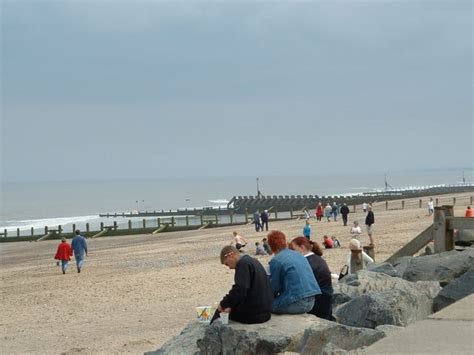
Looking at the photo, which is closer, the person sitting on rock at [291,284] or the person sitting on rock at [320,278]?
the person sitting on rock at [291,284]

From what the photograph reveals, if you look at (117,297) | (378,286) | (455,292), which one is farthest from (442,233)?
(117,297)

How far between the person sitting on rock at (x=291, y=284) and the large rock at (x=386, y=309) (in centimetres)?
76

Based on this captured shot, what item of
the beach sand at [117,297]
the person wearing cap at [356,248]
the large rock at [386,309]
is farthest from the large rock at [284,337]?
the person wearing cap at [356,248]

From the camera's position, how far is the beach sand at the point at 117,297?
1208 centimetres

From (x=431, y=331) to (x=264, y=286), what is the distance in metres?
2.38

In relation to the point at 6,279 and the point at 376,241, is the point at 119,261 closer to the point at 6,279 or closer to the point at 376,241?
the point at 6,279

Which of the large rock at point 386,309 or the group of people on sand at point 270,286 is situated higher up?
the group of people on sand at point 270,286

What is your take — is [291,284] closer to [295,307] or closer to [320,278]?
[295,307]

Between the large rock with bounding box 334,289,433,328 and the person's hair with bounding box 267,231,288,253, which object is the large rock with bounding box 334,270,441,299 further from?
the person's hair with bounding box 267,231,288,253

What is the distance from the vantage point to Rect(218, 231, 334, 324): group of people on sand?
616 cm

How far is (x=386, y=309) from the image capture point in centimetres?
684

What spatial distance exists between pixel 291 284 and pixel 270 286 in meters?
0.20

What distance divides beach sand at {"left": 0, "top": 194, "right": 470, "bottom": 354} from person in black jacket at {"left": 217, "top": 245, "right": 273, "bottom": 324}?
190 inches

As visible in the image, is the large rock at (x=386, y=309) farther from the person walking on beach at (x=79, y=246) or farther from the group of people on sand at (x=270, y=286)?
the person walking on beach at (x=79, y=246)
